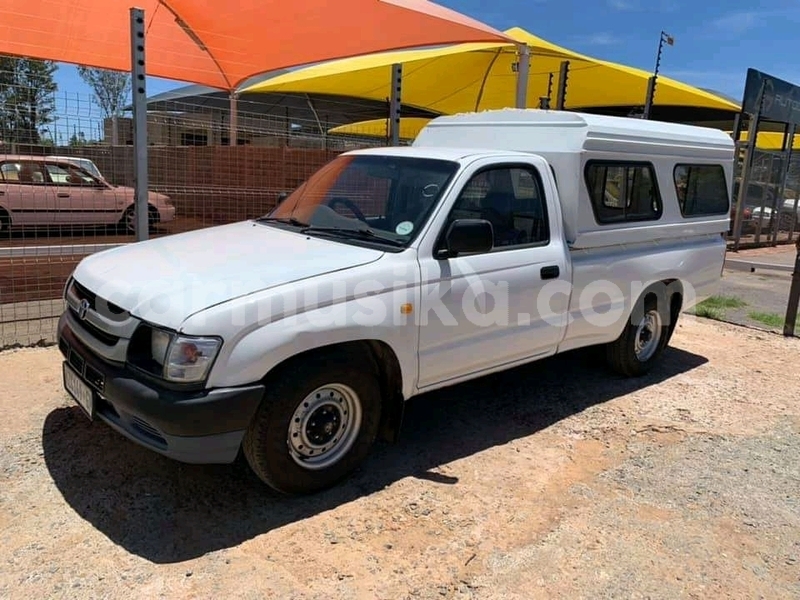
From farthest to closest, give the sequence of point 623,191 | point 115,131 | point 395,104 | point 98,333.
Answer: point 395,104 → point 115,131 → point 623,191 → point 98,333

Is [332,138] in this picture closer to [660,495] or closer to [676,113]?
[660,495]

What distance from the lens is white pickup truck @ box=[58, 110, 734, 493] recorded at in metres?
2.94

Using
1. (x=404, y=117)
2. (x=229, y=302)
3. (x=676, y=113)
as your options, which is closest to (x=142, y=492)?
(x=229, y=302)

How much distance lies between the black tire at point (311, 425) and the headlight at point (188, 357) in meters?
0.36

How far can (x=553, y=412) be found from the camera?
4.86m

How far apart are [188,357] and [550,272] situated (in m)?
2.55

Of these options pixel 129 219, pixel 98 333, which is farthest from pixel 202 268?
pixel 129 219

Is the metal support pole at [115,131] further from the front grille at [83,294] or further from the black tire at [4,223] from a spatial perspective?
the front grille at [83,294]

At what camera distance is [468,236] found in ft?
11.8

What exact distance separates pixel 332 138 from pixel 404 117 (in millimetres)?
16562

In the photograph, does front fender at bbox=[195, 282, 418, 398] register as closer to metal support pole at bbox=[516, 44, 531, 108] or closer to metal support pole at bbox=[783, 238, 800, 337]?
metal support pole at bbox=[783, 238, 800, 337]

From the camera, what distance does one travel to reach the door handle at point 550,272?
4285mm

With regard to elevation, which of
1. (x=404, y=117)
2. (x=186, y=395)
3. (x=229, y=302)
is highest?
(x=404, y=117)

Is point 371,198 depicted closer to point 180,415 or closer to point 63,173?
point 180,415
